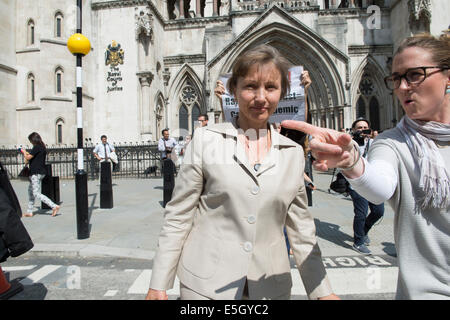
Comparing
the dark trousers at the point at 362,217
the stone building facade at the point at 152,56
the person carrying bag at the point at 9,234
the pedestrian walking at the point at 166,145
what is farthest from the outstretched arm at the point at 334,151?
the stone building facade at the point at 152,56

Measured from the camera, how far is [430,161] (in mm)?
1211

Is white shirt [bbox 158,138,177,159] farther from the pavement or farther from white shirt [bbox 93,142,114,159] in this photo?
white shirt [bbox 93,142,114,159]

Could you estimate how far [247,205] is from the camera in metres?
1.30

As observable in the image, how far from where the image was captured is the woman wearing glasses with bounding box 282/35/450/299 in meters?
1.19

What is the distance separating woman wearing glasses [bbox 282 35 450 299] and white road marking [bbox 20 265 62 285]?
383 centimetres

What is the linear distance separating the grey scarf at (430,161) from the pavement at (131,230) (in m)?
3.09

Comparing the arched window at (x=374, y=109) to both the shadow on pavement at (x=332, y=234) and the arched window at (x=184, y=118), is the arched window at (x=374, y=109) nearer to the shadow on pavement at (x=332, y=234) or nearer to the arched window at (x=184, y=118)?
the arched window at (x=184, y=118)

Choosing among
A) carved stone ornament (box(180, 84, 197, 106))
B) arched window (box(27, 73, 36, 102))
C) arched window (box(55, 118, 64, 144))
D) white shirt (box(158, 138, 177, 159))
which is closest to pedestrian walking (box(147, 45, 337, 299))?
white shirt (box(158, 138, 177, 159))

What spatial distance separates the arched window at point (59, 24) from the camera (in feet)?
53.2

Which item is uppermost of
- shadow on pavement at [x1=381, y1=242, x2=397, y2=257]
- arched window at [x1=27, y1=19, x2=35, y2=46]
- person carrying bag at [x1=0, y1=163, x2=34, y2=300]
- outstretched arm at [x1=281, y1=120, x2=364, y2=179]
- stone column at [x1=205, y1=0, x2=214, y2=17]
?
stone column at [x1=205, y1=0, x2=214, y2=17]

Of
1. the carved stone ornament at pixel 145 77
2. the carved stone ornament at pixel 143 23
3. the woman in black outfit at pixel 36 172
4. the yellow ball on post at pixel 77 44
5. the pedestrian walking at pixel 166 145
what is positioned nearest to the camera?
the yellow ball on post at pixel 77 44

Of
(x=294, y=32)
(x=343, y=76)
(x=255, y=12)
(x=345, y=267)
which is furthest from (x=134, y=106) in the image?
(x=345, y=267)

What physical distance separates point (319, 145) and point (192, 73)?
64.4 ft

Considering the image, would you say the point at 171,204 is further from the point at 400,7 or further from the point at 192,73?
the point at 400,7
